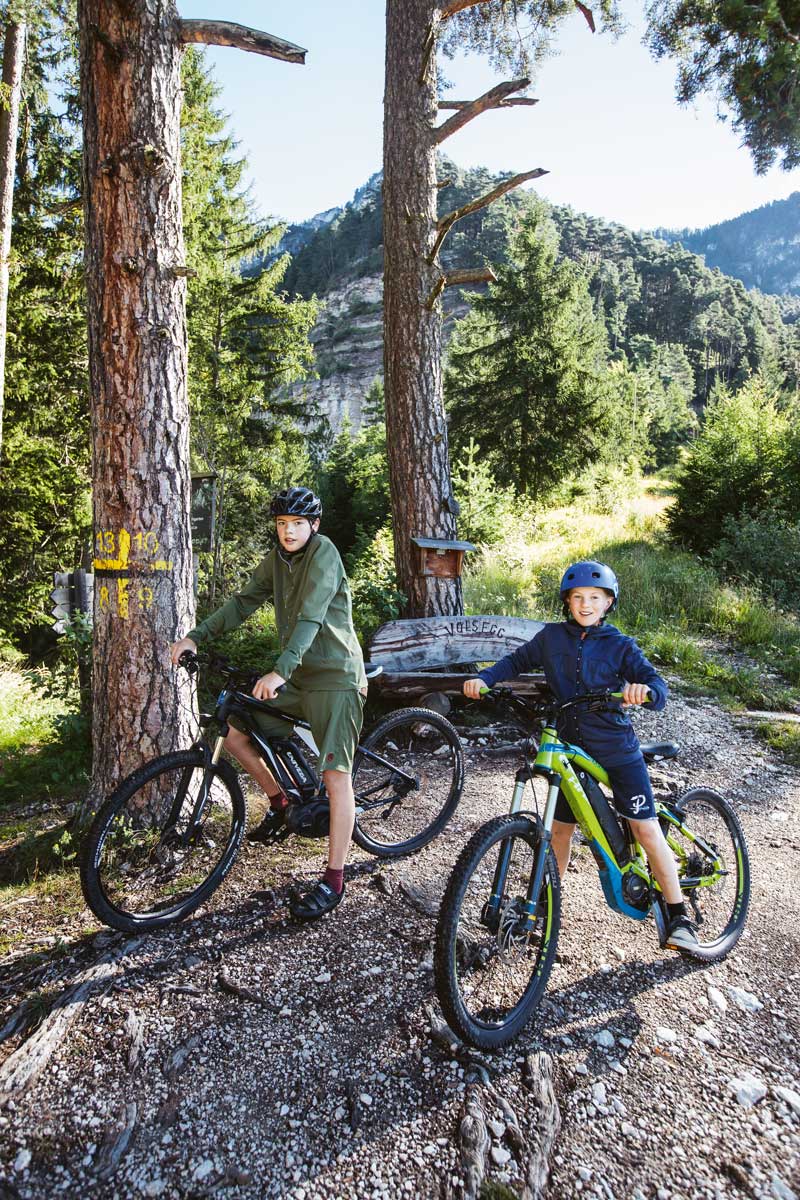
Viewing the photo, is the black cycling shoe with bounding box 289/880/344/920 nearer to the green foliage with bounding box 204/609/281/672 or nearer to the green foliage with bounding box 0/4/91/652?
the green foliage with bounding box 204/609/281/672

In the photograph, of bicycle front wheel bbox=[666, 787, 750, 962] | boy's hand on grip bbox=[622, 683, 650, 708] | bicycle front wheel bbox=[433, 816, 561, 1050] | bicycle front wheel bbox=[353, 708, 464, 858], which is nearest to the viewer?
bicycle front wheel bbox=[433, 816, 561, 1050]

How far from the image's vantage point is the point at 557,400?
2023 centimetres

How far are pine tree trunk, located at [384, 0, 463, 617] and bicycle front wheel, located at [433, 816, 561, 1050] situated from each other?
416 centimetres

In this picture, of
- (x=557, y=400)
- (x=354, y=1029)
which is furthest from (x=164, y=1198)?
(x=557, y=400)

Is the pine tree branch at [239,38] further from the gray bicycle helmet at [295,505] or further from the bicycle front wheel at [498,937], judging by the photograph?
the bicycle front wheel at [498,937]

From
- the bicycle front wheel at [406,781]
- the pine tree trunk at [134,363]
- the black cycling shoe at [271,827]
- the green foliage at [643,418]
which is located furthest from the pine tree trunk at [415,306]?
the green foliage at [643,418]

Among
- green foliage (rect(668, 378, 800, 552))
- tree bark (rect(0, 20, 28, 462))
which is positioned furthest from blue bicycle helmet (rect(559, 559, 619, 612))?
green foliage (rect(668, 378, 800, 552))

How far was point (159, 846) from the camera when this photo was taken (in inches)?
A: 137

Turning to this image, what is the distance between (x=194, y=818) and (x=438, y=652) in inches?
129

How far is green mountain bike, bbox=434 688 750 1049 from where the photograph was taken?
8.13 feet

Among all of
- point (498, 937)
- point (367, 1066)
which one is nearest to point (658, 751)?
point (498, 937)

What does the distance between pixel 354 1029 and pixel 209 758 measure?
1.42 m

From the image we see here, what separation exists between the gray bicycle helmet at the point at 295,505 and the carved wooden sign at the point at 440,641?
2.89 meters

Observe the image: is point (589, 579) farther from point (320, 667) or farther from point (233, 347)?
point (233, 347)
